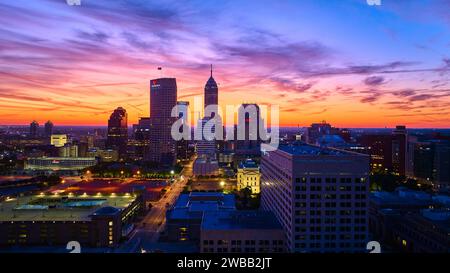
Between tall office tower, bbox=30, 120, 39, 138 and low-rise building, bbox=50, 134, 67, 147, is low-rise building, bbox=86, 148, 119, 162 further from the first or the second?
tall office tower, bbox=30, 120, 39, 138

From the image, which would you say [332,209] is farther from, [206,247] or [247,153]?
[247,153]

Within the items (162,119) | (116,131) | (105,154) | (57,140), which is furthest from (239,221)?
(116,131)

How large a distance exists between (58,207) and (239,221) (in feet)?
16.3

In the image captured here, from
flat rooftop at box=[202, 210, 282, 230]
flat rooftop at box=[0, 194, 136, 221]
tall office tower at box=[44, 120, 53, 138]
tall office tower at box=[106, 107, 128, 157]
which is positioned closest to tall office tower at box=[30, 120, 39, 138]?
tall office tower at box=[44, 120, 53, 138]

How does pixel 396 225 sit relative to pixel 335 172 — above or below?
below

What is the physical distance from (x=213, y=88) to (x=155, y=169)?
48.1 feet

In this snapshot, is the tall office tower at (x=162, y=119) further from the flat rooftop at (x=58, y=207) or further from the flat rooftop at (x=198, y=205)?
the flat rooftop at (x=58, y=207)

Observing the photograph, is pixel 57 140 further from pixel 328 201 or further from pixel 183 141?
pixel 328 201

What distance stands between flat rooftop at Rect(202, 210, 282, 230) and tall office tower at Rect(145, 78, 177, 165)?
16.7m

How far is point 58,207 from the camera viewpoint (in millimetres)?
8758

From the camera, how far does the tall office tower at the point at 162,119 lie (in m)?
25.8

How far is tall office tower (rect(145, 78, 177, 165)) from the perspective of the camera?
25781 mm

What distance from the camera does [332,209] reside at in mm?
5543
